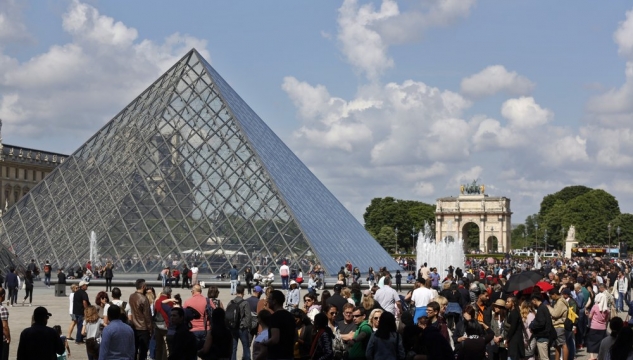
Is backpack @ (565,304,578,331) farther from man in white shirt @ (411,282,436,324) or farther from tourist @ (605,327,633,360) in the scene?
tourist @ (605,327,633,360)

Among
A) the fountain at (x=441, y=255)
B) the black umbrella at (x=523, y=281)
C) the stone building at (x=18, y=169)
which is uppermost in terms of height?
the stone building at (x=18, y=169)

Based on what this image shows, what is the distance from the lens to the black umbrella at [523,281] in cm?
1397

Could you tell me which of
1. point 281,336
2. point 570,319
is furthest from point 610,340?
point 570,319

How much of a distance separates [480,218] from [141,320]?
434ft

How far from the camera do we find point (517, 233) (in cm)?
19075

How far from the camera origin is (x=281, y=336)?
854cm

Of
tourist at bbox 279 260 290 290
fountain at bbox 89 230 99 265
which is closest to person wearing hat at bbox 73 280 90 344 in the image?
tourist at bbox 279 260 290 290

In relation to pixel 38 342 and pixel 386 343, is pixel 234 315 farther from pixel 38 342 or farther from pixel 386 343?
pixel 38 342

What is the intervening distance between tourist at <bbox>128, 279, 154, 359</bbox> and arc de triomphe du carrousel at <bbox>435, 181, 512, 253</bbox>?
12747 cm

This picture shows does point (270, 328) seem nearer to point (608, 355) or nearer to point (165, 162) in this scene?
point (608, 355)

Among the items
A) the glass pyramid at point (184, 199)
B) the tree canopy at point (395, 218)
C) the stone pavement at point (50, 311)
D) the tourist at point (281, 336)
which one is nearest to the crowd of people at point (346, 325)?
the tourist at point (281, 336)

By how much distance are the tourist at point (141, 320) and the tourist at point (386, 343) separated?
12.5ft

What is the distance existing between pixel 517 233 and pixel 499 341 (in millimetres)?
182260

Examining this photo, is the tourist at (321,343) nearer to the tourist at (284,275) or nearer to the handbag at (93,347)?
the handbag at (93,347)
